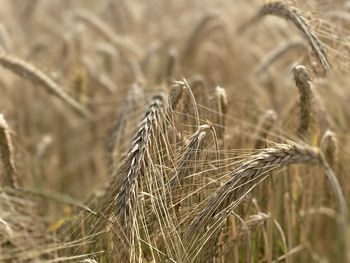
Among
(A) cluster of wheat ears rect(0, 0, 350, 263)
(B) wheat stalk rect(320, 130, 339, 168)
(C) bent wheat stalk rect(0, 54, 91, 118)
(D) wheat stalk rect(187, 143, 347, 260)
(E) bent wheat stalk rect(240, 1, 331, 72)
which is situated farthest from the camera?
(C) bent wheat stalk rect(0, 54, 91, 118)

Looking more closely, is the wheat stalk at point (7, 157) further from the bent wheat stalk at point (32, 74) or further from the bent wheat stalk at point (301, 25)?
the bent wheat stalk at point (301, 25)

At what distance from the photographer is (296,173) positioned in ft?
9.29

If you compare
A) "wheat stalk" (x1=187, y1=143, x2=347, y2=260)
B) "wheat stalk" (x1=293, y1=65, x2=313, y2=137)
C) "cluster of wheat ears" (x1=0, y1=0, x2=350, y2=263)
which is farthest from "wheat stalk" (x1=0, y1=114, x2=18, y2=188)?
"wheat stalk" (x1=293, y1=65, x2=313, y2=137)

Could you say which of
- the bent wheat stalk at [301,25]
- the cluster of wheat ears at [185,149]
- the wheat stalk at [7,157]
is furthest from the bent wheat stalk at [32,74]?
the bent wheat stalk at [301,25]

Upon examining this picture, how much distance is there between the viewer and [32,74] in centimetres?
298

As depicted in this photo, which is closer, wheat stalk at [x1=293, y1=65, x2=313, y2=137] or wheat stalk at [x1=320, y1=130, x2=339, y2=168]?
wheat stalk at [x1=293, y1=65, x2=313, y2=137]

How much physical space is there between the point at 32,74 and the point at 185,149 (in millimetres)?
1105

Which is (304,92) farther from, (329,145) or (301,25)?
(329,145)

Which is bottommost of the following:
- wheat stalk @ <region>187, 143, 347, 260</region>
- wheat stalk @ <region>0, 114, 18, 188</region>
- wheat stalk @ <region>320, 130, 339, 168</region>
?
wheat stalk @ <region>187, 143, 347, 260</region>

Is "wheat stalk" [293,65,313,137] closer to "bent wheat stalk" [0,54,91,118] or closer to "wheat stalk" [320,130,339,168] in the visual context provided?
"wheat stalk" [320,130,339,168]

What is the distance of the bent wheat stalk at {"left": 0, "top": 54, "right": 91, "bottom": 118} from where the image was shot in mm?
2857

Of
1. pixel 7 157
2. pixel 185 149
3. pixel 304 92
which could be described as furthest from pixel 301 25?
pixel 7 157

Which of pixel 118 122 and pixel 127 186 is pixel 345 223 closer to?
pixel 127 186

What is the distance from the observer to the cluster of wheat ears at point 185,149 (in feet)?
6.55
